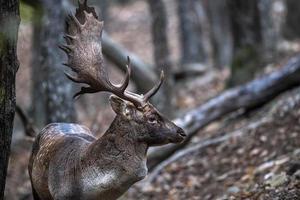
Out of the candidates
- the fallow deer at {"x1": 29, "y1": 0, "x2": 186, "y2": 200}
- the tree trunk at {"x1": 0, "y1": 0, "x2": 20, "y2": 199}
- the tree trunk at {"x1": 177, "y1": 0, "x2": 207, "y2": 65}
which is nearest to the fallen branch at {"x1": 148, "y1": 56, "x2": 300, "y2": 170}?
the fallow deer at {"x1": 29, "y1": 0, "x2": 186, "y2": 200}

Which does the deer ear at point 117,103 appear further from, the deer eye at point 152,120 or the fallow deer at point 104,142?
the deer eye at point 152,120

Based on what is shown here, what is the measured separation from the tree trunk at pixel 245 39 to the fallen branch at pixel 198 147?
2252 mm

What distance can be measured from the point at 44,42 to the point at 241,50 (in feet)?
15.1

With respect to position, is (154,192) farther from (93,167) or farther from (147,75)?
(147,75)

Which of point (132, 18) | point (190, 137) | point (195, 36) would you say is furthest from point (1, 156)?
point (132, 18)

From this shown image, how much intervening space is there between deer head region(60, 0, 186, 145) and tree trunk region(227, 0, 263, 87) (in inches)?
228

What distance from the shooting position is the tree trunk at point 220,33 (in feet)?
66.8

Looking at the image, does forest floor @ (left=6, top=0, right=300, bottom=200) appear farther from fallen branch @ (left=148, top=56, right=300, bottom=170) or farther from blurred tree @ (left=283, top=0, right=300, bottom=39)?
blurred tree @ (left=283, top=0, right=300, bottom=39)

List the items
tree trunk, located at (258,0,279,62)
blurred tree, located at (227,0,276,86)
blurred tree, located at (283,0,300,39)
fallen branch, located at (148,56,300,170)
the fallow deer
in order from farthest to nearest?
blurred tree, located at (283,0,300,39)
tree trunk, located at (258,0,279,62)
blurred tree, located at (227,0,276,86)
fallen branch, located at (148,56,300,170)
the fallow deer

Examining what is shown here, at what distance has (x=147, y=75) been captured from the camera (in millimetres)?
12992

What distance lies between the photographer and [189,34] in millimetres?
18625

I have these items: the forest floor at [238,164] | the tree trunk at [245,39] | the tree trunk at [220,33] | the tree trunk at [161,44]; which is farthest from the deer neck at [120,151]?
the tree trunk at [220,33]

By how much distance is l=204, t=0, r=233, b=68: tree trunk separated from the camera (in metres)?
20.4

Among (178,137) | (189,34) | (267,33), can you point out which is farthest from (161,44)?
(189,34)
